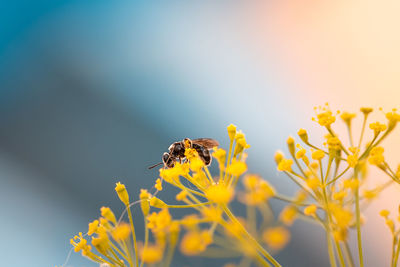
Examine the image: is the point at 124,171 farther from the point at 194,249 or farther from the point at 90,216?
the point at 194,249

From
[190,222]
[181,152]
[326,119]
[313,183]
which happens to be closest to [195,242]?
[190,222]

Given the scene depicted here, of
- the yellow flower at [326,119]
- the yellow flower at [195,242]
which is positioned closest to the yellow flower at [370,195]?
the yellow flower at [326,119]

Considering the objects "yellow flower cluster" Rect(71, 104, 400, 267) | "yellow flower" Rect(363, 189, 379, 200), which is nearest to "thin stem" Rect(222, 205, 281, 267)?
"yellow flower cluster" Rect(71, 104, 400, 267)

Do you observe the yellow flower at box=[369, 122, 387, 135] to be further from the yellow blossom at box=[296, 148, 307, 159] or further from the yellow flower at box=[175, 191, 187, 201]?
the yellow flower at box=[175, 191, 187, 201]

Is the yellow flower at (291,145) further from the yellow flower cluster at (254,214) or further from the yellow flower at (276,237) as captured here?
the yellow flower at (276,237)

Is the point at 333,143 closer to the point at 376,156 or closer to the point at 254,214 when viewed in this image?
the point at 376,156
